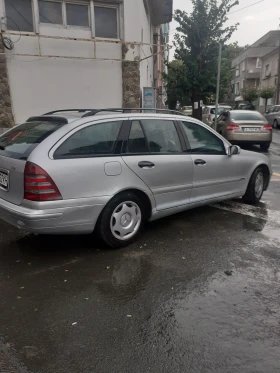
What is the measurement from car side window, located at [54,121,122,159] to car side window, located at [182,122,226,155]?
120 cm

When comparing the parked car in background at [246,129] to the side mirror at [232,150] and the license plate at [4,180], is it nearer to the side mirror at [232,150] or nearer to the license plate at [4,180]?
the side mirror at [232,150]

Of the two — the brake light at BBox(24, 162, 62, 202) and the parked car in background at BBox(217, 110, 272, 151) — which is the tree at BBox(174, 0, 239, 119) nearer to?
the parked car in background at BBox(217, 110, 272, 151)

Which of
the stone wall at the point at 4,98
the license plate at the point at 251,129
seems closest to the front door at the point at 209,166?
the stone wall at the point at 4,98

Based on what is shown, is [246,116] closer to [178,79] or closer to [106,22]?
[106,22]

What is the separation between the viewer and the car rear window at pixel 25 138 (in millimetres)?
3522

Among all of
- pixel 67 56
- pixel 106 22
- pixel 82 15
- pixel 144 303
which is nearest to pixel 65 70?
pixel 67 56

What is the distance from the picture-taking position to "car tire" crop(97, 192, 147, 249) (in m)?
3.74

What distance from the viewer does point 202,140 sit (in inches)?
190

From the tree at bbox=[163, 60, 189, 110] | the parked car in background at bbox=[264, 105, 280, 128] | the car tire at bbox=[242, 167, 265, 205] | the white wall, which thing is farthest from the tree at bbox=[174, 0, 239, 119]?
the car tire at bbox=[242, 167, 265, 205]

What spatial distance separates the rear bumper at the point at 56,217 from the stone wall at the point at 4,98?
21.8 ft

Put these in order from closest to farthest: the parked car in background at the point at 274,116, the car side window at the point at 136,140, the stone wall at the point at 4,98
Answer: the car side window at the point at 136,140 → the stone wall at the point at 4,98 → the parked car in background at the point at 274,116

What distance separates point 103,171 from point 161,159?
895 millimetres

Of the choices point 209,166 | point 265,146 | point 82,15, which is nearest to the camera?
point 209,166

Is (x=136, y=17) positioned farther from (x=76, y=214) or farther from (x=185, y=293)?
(x=185, y=293)
